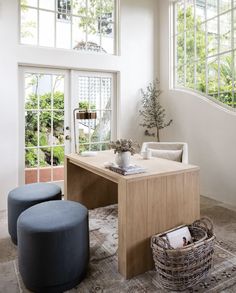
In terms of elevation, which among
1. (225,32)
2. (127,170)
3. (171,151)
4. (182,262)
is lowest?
(182,262)

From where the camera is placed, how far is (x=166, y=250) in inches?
69.0

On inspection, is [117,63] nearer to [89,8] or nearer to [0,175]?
[89,8]

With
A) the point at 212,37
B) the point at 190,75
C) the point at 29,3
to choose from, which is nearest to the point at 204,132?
the point at 190,75

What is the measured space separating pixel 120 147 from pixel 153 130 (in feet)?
8.61

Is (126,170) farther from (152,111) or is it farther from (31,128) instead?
(152,111)

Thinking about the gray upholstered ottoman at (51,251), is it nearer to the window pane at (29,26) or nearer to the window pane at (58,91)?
the window pane at (58,91)

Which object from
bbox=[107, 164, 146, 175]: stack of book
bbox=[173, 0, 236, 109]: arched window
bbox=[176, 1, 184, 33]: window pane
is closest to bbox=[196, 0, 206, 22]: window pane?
bbox=[173, 0, 236, 109]: arched window

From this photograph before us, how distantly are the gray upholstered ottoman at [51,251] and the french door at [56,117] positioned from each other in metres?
2.08

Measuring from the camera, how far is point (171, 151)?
360 centimetres

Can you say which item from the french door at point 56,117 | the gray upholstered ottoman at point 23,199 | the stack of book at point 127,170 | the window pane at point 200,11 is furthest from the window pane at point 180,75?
the gray upholstered ottoman at point 23,199

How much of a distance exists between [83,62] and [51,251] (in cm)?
300

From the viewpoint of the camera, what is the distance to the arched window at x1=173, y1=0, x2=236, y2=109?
11.7ft

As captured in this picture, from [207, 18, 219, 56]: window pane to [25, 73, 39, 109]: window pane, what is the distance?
2.56m

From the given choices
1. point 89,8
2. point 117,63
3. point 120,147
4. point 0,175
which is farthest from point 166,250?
point 89,8
